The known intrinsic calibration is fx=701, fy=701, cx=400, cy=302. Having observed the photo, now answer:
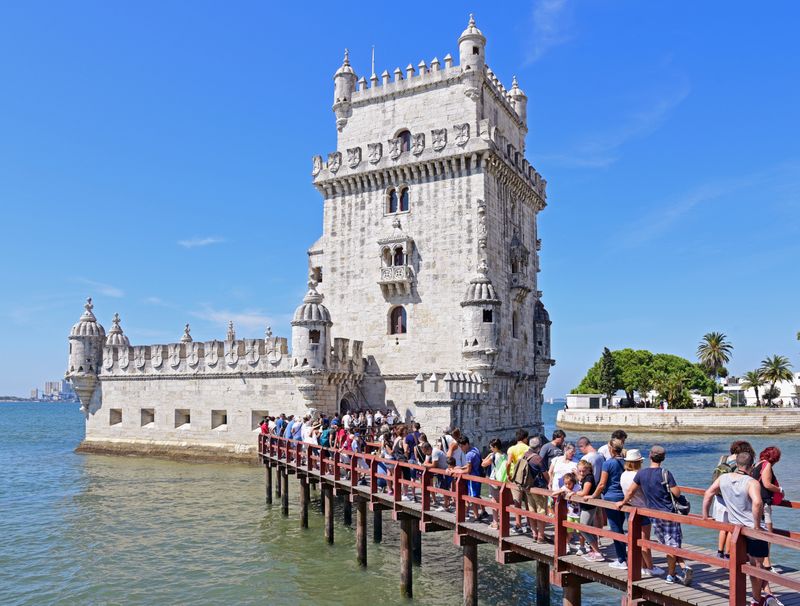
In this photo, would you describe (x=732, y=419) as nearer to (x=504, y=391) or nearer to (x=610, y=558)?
(x=504, y=391)

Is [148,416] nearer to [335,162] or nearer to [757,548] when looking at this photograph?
[335,162]

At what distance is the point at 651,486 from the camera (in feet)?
32.0

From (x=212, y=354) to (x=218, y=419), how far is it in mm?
3416

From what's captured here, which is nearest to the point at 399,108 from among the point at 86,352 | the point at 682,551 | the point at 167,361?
the point at 167,361

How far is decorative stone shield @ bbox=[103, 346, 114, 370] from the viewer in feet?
134

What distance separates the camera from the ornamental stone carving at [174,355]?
1508 inches

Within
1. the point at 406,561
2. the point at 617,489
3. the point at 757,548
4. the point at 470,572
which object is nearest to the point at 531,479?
the point at 617,489

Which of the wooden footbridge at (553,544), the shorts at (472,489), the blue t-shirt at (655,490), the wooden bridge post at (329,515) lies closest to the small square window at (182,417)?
the wooden footbridge at (553,544)

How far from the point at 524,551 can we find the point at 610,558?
1559mm

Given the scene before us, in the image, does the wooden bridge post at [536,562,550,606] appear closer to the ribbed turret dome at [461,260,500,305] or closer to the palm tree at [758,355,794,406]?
the ribbed turret dome at [461,260,500,305]

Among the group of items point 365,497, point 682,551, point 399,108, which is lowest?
point 365,497

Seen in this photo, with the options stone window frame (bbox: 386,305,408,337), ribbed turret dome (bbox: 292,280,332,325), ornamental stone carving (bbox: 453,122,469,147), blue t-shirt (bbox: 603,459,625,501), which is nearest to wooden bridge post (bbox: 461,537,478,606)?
blue t-shirt (bbox: 603,459,625,501)

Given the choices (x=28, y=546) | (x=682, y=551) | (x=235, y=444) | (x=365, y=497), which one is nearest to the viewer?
(x=682, y=551)

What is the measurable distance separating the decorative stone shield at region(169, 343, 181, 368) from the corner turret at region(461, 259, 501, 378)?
16.3 metres
